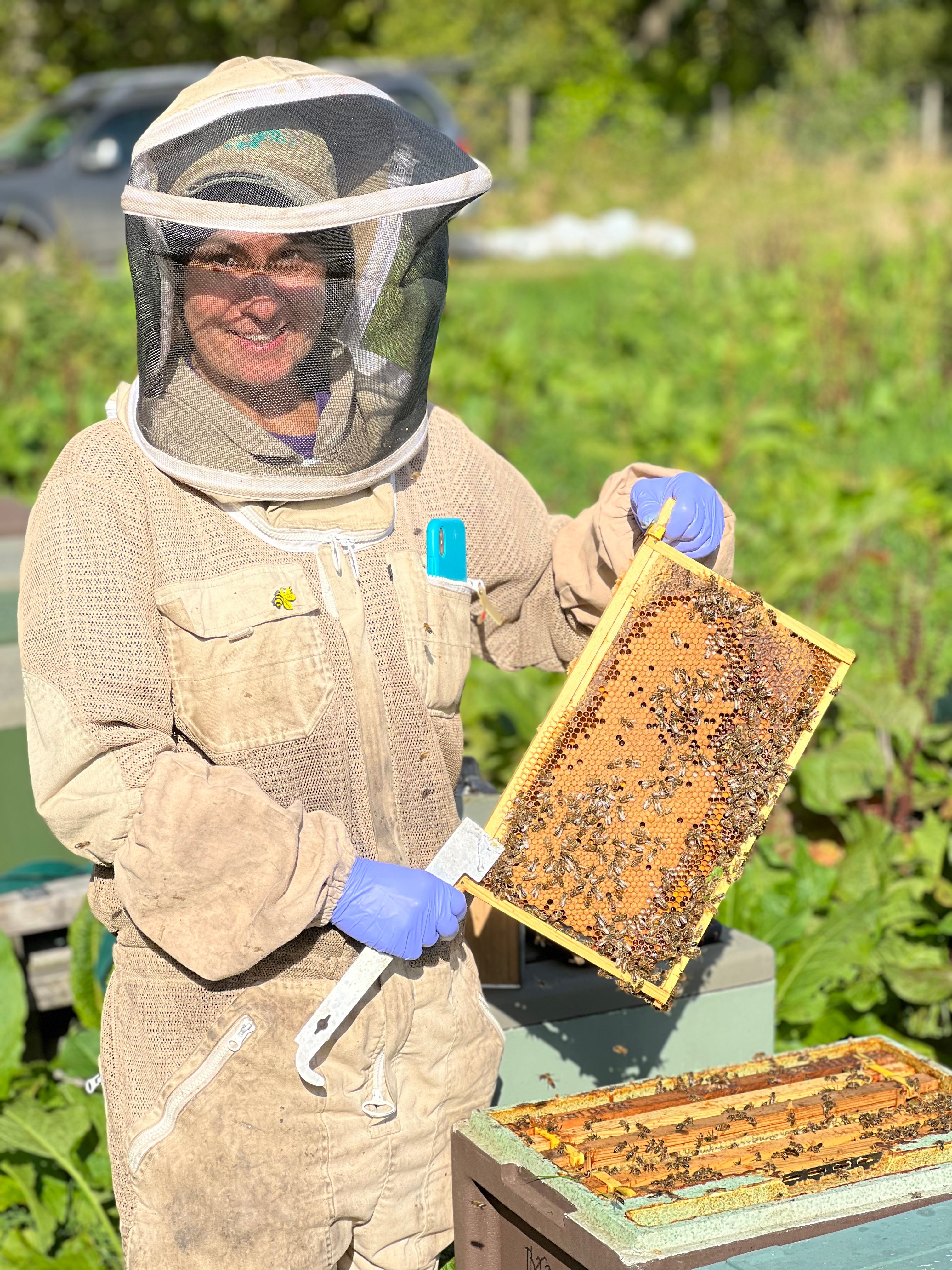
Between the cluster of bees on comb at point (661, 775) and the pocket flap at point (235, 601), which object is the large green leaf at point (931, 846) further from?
the pocket flap at point (235, 601)

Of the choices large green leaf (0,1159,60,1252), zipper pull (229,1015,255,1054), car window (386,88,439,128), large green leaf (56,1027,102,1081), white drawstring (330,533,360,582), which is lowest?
large green leaf (0,1159,60,1252)

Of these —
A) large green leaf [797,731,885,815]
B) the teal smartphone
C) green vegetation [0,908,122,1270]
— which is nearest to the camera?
the teal smartphone

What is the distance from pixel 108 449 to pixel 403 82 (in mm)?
15868

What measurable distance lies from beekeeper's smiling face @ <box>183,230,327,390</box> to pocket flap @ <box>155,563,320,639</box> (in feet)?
0.93

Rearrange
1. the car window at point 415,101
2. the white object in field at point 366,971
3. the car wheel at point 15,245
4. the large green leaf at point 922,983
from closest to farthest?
the white object in field at point 366,971
the large green leaf at point 922,983
the car wheel at point 15,245
the car window at point 415,101

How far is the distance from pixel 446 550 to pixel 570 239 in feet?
58.8

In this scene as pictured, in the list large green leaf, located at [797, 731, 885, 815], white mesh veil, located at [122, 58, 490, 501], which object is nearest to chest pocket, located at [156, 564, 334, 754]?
white mesh veil, located at [122, 58, 490, 501]

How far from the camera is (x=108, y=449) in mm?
2129

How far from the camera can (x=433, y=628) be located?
7.50ft

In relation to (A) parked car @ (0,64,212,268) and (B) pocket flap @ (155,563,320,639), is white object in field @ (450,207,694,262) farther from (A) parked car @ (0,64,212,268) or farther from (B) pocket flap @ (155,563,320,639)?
(B) pocket flap @ (155,563,320,639)

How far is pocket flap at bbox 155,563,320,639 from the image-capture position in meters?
2.08

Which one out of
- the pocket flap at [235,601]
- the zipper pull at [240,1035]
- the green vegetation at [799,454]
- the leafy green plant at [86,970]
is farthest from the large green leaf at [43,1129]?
the green vegetation at [799,454]

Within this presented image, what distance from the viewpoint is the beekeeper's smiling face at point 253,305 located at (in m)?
2.03

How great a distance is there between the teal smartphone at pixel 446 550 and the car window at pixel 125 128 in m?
13.6
